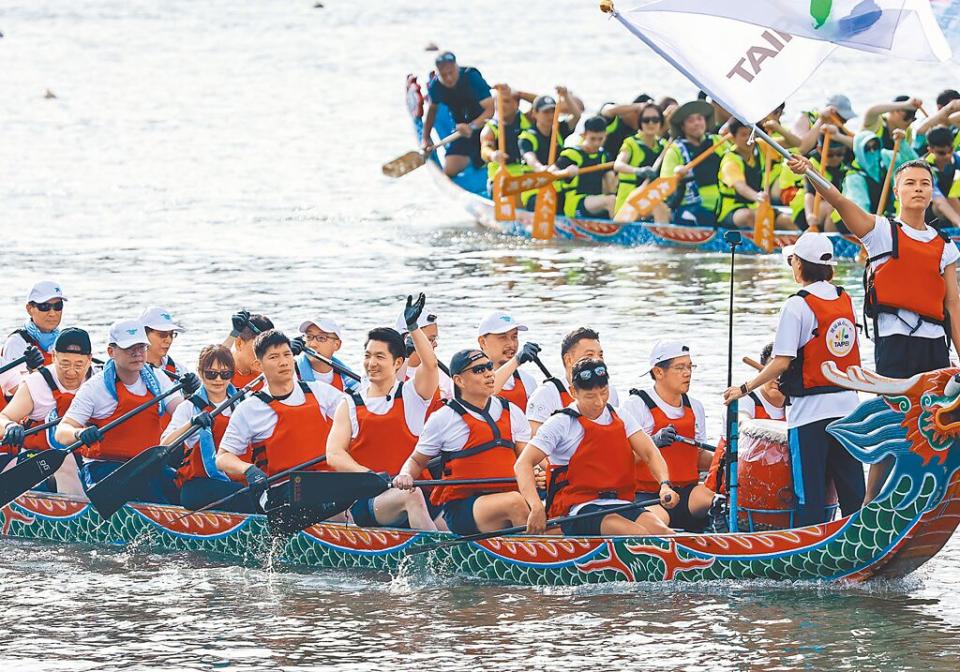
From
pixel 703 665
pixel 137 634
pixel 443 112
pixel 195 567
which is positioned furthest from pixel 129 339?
pixel 443 112

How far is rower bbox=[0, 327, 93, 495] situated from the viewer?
1143 centimetres

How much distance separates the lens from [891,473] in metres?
9.02

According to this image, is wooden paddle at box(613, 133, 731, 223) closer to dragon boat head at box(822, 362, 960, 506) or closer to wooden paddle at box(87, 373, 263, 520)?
wooden paddle at box(87, 373, 263, 520)

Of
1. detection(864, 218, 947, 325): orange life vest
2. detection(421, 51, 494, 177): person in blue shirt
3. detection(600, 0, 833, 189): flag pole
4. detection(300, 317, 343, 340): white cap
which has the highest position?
detection(421, 51, 494, 177): person in blue shirt

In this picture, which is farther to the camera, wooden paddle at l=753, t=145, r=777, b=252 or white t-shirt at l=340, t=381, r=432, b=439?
wooden paddle at l=753, t=145, r=777, b=252

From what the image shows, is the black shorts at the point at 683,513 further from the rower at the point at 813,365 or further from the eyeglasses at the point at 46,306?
the eyeglasses at the point at 46,306

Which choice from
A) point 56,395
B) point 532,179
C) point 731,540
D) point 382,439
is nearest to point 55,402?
point 56,395

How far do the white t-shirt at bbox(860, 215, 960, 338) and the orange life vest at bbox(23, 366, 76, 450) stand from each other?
16.3 ft

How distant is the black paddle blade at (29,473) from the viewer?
1118 centimetres

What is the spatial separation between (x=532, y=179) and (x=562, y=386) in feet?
35.3

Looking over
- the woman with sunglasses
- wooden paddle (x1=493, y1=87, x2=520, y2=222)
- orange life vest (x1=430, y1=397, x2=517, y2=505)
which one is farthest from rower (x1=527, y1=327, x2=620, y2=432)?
wooden paddle (x1=493, y1=87, x2=520, y2=222)

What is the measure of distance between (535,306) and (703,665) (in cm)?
1031

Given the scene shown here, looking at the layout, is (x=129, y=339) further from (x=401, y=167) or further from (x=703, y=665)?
(x=401, y=167)

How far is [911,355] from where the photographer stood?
30.5 ft
